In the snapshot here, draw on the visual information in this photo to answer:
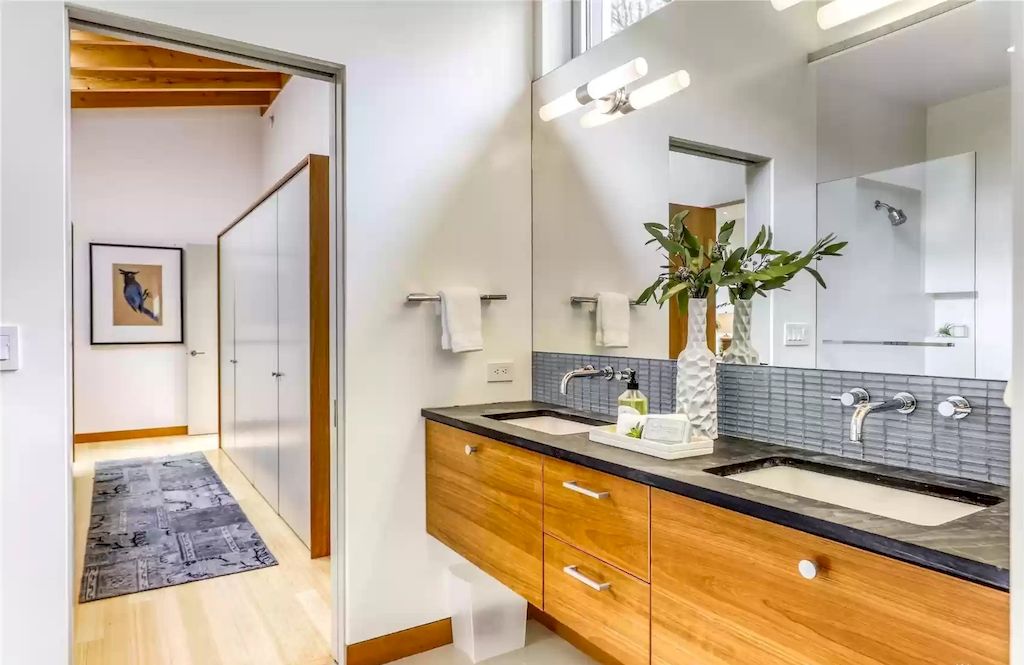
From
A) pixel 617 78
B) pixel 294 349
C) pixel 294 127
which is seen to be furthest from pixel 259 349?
pixel 617 78

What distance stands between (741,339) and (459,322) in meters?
0.94

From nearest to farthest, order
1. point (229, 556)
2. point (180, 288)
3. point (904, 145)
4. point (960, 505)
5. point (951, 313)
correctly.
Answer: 1. point (960, 505)
2. point (951, 313)
3. point (904, 145)
4. point (229, 556)
5. point (180, 288)

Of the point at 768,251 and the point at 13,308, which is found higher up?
the point at 768,251

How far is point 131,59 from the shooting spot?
13.7 ft

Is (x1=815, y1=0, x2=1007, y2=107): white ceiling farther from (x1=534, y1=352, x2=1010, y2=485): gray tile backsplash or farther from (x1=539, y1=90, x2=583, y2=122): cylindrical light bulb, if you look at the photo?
(x1=539, y1=90, x2=583, y2=122): cylindrical light bulb

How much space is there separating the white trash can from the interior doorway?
0.41 meters

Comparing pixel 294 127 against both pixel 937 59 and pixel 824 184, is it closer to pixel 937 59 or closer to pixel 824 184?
pixel 824 184

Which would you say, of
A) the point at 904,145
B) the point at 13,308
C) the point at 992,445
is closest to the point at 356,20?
the point at 13,308

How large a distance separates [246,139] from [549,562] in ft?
19.5

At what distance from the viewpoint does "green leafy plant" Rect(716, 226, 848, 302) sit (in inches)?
64.9

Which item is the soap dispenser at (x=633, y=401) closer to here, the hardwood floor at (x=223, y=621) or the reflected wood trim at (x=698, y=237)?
the reflected wood trim at (x=698, y=237)

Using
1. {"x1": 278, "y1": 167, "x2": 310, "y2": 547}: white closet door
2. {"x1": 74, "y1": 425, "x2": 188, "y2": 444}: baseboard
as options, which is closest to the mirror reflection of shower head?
{"x1": 278, "y1": 167, "x2": 310, "y2": 547}: white closet door

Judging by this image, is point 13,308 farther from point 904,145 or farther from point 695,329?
point 904,145

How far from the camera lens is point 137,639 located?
237 cm
